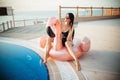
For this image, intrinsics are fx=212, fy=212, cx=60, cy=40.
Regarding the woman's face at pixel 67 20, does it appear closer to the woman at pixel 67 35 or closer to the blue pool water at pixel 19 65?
the woman at pixel 67 35

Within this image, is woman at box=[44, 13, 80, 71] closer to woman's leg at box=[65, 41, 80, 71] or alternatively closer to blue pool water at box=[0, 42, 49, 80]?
woman's leg at box=[65, 41, 80, 71]

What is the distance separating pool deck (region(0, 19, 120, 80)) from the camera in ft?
7.18

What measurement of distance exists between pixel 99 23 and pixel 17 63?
3.40 feet

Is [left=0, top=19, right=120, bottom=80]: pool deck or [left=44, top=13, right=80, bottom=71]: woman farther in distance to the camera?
[left=44, top=13, right=80, bottom=71]: woman

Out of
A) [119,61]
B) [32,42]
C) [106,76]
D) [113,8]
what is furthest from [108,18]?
[32,42]

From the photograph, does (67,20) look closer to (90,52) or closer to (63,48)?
(63,48)

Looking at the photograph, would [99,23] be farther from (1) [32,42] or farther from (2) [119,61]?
(1) [32,42]

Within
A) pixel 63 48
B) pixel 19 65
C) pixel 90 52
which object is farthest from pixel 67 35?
pixel 19 65

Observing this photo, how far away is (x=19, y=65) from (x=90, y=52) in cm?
94

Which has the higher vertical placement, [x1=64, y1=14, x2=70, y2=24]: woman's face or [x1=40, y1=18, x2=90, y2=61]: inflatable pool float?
[x1=64, y1=14, x2=70, y2=24]: woman's face

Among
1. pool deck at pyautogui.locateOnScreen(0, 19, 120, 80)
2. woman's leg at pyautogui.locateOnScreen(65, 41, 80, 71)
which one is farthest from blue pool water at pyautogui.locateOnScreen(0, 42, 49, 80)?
woman's leg at pyautogui.locateOnScreen(65, 41, 80, 71)

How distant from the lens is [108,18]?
2.34 metres

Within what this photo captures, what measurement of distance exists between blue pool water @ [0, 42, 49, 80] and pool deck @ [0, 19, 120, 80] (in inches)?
2.9

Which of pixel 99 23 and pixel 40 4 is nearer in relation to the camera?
pixel 40 4
